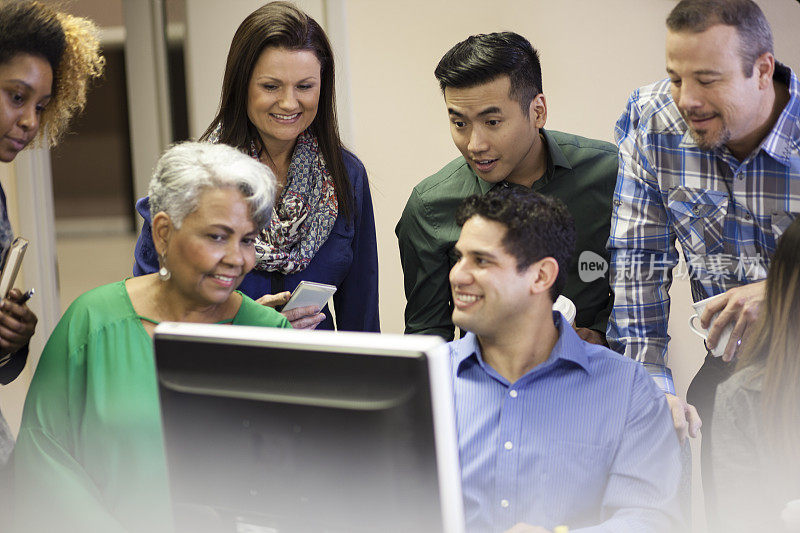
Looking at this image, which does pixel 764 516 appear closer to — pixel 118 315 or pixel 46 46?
pixel 118 315

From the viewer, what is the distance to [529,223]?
5.38 feet

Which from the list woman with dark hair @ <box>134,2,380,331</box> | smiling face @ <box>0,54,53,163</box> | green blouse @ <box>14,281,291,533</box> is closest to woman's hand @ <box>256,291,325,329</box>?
woman with dark hair @ <box>134,2,380,331</box>

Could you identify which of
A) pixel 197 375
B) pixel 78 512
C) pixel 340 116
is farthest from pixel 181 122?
pixel 197 375

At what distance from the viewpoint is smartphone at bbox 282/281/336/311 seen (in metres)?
1.83

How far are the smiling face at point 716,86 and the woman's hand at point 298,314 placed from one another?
0.88m

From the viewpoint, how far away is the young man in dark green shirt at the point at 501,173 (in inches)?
83.3

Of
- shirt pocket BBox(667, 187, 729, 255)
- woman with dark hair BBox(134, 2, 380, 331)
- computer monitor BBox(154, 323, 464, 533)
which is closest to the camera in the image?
computer monitor BBox(154, 323, 464, 533)

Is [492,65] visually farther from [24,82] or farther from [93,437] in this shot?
[93,437]

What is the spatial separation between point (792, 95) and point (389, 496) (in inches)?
54.3

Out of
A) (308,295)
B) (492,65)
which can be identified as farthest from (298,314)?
(492,65)

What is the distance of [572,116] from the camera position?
3.27 m

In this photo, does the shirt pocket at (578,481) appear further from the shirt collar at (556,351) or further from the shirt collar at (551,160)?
the shirt collar at (551,160)

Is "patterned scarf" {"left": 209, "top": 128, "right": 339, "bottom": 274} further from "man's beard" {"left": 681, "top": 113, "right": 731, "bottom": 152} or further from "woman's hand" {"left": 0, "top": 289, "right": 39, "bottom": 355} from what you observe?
"man's beard" {"left": 681, "top": 113, "right": 731, "bottom": 152}

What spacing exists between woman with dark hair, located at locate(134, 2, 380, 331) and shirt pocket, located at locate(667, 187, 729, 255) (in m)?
0.77
